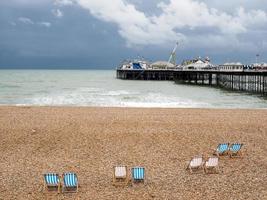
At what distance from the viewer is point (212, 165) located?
28.8 ft

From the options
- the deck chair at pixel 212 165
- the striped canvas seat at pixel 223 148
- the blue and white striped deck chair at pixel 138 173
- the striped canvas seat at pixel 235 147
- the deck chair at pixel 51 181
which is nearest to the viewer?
the deck chair at pixel 51 181

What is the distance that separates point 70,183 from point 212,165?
310 centimetres

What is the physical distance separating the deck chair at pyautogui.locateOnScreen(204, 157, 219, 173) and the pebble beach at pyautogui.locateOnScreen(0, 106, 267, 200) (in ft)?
0.58

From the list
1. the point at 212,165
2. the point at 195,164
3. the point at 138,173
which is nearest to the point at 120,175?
the point at 138,173

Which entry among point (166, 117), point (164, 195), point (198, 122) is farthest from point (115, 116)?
point (164, 195)

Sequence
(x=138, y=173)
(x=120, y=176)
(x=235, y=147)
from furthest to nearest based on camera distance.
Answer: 1. (x=235, y=147)
2. (x=120, y=176)
3. (x=138, y=173)

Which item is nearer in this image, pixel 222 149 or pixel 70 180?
pixel 70 180

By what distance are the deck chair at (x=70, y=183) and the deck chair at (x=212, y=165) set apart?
2.91m

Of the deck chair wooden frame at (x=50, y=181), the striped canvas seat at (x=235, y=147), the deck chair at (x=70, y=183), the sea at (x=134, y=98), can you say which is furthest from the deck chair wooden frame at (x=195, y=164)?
the sea at (x=134, y=98)

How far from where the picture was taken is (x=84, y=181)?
8070 mm

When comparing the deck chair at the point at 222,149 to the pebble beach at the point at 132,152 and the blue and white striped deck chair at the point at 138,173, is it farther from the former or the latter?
the blue and white striped deck chair at the point at 138,173

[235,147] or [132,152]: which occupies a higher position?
[235,147]

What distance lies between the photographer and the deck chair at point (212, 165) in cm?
877

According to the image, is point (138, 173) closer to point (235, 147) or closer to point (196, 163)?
point (196, 163)
